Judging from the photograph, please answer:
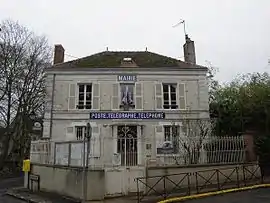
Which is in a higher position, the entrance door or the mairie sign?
the mairie sign

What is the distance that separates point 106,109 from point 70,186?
8.65m

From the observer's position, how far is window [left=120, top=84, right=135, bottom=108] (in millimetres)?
21391

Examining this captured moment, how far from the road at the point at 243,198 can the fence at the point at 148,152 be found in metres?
2.36

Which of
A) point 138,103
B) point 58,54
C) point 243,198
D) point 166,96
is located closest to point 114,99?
point 138,103

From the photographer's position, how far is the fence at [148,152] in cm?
1350

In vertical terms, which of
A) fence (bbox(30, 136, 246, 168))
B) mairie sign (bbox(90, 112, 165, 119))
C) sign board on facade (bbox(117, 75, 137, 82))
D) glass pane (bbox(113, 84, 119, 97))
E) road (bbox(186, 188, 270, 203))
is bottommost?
road (bbox(186, 188, 270, 203))

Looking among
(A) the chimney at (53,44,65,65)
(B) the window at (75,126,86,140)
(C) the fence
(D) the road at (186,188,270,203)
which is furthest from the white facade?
(D) the road at (186,188,270,203)

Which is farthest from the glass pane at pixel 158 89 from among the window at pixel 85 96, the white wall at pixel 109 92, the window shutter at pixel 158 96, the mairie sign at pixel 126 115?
the window at pixel 85 96

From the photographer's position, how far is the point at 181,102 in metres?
21.3

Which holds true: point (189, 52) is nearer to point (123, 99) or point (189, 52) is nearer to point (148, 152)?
point (123, 99)

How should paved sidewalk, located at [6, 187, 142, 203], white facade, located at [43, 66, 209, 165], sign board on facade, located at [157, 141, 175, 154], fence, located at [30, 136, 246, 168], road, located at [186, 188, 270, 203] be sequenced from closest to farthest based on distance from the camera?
road, located at [186, 188, 270, 203] < paved sidewalk, located at [6, 187, 142, 203] < fence, located at [30, 136, 246, 168] < sign board on facade, located at [157, 141, 175, 154] < white facade, located at [43, 66, 209, 165]

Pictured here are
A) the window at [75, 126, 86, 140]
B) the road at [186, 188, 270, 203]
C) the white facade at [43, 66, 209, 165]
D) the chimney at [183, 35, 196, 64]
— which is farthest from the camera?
the chimney at [183, 35, 196, 64]

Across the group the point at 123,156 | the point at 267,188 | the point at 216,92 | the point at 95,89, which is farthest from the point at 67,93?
the point at 267,188

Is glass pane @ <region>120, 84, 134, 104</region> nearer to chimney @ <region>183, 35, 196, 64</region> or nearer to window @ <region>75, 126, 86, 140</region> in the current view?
window @ <region>75, 126, 86, 140</region>
